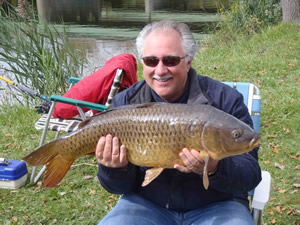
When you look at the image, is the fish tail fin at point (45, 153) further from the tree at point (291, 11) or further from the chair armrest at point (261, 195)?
the tree at point (291, 11)

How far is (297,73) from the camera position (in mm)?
6566

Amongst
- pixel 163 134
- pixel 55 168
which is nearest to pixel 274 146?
pixel 163 134

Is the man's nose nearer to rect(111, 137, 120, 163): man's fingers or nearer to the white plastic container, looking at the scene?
rect(111, 137, 120, 163): man's fingers

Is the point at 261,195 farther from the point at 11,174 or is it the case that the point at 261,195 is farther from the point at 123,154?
the point at 11,174

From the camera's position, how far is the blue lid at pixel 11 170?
361 centimetres

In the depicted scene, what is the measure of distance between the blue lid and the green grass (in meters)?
0.16

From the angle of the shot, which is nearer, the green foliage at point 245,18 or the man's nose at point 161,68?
the man's nose at point 161,68

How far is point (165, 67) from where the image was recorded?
2066 millimetres

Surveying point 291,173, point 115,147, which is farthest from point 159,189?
point 291,173

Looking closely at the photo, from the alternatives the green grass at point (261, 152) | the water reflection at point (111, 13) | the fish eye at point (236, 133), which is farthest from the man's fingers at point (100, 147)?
the water reflection at point (111, 13)

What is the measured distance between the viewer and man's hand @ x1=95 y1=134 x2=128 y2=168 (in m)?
1.84

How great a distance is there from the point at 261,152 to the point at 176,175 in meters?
2.33

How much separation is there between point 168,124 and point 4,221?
7.26ft

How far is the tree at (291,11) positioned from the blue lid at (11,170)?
9.03m
